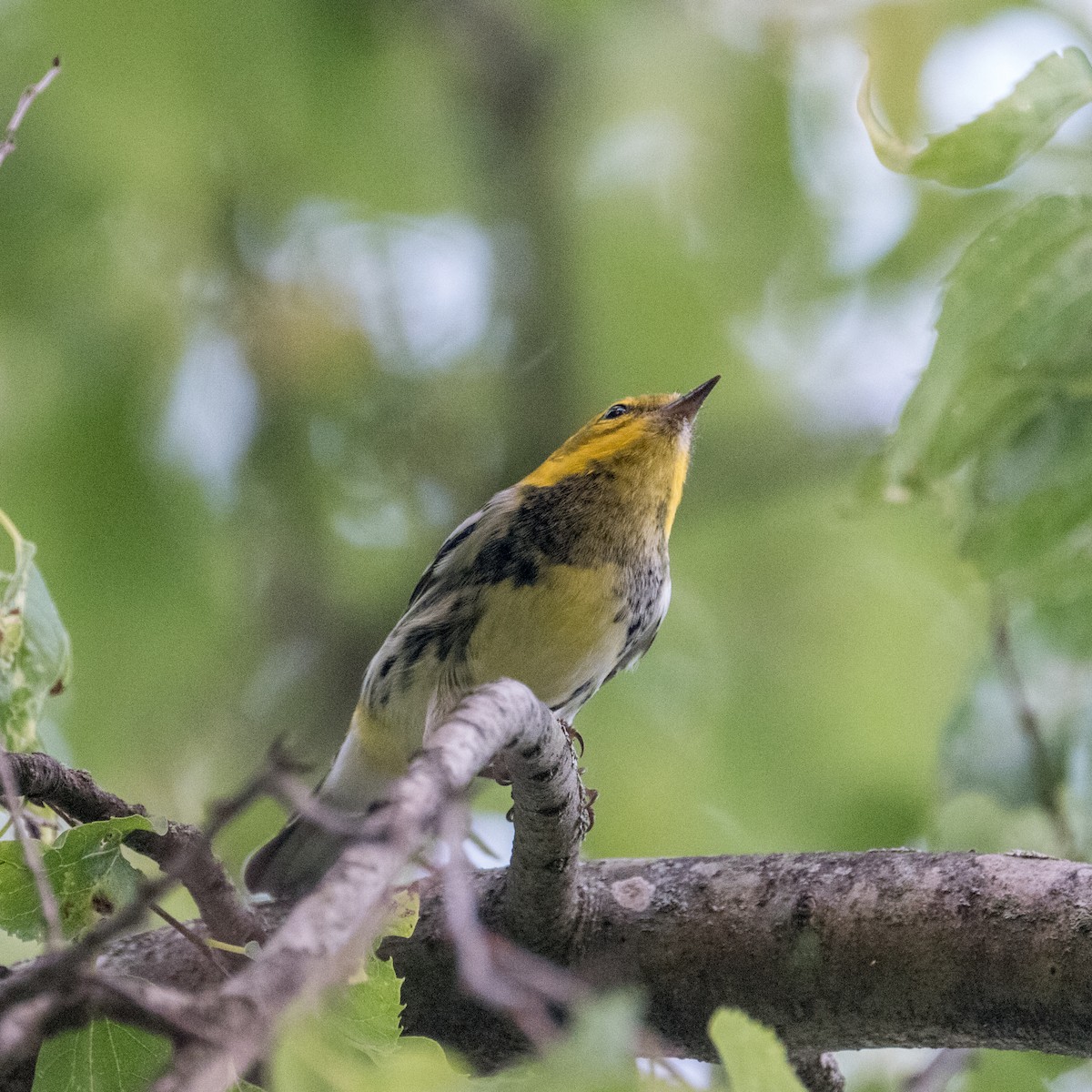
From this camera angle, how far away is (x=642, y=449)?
3.70 meters

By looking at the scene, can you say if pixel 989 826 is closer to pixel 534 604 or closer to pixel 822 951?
pixel 822 951

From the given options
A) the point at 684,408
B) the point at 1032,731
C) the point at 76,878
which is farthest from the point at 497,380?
the point at 76,878

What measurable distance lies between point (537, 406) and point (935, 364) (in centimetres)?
241

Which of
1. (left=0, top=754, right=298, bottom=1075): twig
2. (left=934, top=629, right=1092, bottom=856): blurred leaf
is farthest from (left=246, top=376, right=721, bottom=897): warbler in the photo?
(left=0, top=754, right=298, bottom=1075): twig

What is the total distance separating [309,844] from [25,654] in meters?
1.61

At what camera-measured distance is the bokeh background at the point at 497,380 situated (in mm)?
3717

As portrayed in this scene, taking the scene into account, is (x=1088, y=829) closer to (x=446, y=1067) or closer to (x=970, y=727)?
(x=970, y=727)

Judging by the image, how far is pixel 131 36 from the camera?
2971mm

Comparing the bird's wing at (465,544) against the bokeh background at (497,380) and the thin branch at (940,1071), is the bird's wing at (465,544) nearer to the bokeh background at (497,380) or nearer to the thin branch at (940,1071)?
the bokeh background at (497,380)

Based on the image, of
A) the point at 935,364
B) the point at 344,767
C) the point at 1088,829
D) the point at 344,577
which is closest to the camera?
the point at 935,364

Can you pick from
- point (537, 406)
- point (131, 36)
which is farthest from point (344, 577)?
point (131, 36)

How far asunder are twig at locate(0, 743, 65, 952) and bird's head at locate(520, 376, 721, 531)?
205 centimetres

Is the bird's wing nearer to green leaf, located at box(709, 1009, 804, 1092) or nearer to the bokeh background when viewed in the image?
the bokeh background

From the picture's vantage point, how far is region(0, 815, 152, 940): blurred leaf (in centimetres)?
179
